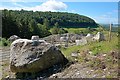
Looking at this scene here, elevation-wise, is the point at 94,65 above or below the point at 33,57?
below

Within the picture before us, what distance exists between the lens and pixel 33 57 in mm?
A: 12648

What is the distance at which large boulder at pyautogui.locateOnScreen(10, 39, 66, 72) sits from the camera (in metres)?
12.6

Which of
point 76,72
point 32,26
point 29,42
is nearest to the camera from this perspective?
point 76,72

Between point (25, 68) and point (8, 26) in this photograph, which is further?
point (8, 26)

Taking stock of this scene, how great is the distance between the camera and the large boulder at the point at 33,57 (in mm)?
12625

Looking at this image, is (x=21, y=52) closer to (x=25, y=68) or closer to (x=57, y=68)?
(x=25, y=68)

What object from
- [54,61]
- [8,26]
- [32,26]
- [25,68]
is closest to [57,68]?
[54,61]

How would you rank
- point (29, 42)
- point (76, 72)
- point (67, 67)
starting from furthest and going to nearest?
1. point (29, 42)
2. point (67, 67)
3. point (76, 72)

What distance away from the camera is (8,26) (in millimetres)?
60562

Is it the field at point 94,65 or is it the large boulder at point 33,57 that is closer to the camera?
the field at point 94,65

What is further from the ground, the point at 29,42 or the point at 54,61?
the point at 29,42

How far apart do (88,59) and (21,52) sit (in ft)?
10.2

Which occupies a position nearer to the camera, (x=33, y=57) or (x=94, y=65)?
(x=94, y=65)

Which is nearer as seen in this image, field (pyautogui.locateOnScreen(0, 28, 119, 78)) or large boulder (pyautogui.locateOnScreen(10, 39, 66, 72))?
field (pyautogui.locateOnScreen(0, 28, 119, 78))
